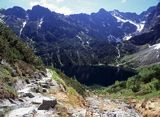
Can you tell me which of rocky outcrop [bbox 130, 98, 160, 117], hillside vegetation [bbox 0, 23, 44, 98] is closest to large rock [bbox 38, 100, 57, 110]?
hillside vegetation [bbox 0, 23, 44, 98]

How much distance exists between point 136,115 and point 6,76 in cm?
2526

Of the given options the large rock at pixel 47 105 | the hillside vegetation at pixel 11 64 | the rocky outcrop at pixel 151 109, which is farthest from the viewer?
the rocky outcrop at pixel 151 109

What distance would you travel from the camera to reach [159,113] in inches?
2640

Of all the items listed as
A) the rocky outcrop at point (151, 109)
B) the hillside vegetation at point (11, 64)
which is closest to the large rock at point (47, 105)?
the hillside vegetation at point (11, 64)

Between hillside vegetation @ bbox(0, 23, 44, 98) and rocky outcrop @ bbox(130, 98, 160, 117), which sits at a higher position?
hillside vegetation @ bbox(0, 23, 44, 98)

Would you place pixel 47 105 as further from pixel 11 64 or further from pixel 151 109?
pixel 151 109

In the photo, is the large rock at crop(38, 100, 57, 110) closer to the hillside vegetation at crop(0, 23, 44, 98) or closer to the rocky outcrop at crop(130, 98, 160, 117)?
the hillside vegetation at crop(0, 23, 44, 98)

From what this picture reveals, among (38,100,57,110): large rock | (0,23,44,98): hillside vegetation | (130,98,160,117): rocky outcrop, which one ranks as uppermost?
(0,23,44,98): hillside vegetation

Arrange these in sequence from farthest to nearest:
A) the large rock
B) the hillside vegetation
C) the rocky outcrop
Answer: the rocky outcrop → the hillside vegetation → the large rock

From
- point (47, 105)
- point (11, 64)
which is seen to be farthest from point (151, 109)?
point (47, 105)

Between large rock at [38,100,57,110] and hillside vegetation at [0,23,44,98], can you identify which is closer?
large rock at [38,100,57,110]

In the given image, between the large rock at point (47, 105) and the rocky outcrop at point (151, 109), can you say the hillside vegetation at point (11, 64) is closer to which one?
the large rock at point (47, 105)

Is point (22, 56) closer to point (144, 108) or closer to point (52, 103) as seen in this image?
point (144, 108)

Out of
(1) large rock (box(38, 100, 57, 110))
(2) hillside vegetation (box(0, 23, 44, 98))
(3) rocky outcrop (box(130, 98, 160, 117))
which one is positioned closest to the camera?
(1) large rock (box(38, 100, 57, 110))
